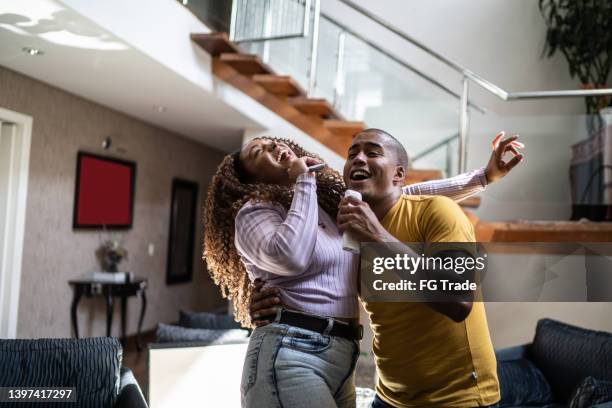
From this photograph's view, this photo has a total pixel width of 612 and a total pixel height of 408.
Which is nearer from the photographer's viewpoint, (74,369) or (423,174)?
(74,369)

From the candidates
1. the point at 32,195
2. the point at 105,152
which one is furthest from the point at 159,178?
the point at 32,195

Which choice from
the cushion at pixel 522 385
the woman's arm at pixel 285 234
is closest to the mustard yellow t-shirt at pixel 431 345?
the woman's arm at pixel 285 234

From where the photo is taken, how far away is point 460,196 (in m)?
1.36

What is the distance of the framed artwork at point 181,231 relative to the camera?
20.1 feet

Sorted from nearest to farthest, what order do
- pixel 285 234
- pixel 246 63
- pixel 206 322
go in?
1. pixel 285 234
2. pixel 206 322
3. pixel 246 63

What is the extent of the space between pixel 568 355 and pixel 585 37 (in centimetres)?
368

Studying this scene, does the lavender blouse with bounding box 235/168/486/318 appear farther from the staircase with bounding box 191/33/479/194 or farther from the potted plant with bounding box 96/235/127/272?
the potted plant with bounding box 96/235/127/272

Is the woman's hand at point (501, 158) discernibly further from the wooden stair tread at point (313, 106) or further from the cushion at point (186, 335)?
the wooden stair tread at point (313, 106)

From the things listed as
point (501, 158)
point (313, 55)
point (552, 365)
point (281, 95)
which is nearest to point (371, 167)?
point (501, 158)

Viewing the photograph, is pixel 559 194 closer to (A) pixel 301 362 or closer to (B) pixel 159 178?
(A) pixel 301 362

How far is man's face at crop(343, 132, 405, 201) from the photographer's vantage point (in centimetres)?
100

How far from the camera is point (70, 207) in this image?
14.7 ft

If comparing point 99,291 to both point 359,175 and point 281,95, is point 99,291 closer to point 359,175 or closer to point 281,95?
point 281,95

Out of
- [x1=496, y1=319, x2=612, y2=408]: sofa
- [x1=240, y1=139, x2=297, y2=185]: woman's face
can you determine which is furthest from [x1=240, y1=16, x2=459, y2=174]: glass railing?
[x1=240, y1=139, x2=297, y2=185]: woman's face
